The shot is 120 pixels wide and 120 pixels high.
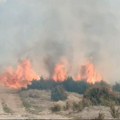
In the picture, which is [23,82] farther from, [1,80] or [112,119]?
[112,119]

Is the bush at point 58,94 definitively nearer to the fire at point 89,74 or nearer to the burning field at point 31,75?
the burning field at point 31,75

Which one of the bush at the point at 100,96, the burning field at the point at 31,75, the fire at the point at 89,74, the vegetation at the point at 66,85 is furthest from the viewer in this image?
the fire at the point at 89,74

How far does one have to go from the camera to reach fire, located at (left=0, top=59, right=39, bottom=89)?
138250 millimetres

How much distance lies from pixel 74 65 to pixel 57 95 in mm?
39243

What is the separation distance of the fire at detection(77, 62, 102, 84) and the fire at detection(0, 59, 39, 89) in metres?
18.1

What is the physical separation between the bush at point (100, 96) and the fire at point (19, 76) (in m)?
48.4

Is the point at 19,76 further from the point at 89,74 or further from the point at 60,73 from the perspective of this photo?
the point at 89,74

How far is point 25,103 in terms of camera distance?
344 feet

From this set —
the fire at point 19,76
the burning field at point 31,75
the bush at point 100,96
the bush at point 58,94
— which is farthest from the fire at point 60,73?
the bush at point 100,96

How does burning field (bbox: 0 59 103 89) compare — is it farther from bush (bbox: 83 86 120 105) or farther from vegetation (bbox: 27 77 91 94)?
bush (bbox: 83 86 120 105)

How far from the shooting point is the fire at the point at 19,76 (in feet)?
454

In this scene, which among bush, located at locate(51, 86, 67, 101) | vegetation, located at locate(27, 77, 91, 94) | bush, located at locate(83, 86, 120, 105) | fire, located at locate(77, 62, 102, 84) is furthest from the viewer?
fire, located at locate(77, 62, 102, 84)

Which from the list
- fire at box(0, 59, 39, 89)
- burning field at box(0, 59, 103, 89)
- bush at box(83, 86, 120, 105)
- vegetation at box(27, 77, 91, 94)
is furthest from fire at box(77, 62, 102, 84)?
bush at box(83, 86, 120, 105)

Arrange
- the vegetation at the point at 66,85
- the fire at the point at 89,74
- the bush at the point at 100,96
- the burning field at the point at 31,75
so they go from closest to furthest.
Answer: the bush at the point at 100,96 < the vegetation at the point at 66,85 < the burning field at the point at 31,75 < the fire at the point at 89,74
